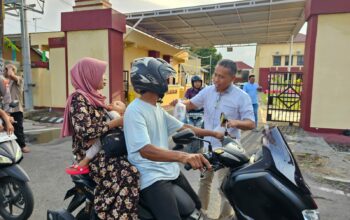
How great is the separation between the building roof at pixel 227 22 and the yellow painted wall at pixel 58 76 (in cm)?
310

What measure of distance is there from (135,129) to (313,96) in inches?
305

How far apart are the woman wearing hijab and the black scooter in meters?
0.17

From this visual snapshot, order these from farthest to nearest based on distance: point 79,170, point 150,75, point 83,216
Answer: point 83,216, point 79,170, point 150,75

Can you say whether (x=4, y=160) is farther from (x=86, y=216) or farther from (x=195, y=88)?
(x=195, y=88)

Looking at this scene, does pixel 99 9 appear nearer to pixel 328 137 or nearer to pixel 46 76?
pixel 46 76

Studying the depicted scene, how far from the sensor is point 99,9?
33.2 ft

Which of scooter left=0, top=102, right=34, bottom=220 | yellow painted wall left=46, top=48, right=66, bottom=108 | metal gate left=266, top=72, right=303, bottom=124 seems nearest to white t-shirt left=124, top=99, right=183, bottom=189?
scooter left=0, top=102, right=34, bottom=220

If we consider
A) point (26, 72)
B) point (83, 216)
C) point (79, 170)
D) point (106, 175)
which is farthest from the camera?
point (26, 72)

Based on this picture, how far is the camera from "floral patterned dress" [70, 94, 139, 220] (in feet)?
6.29

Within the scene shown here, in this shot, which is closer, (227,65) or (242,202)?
(242,202)

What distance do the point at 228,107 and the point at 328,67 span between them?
6.36 meters

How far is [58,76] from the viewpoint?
1187 cm

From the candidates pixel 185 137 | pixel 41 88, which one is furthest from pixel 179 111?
pixel 41 88

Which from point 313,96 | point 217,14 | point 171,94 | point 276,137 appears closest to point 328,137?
point 313,96
